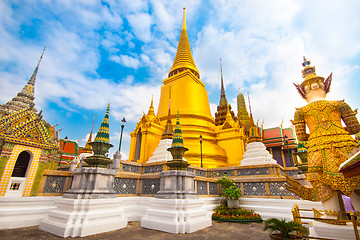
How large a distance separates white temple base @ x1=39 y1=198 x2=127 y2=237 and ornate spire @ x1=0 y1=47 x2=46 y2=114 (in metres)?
11.5

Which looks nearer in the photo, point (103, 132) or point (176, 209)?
point (176, 209)

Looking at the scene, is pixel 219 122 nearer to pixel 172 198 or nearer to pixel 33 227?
pixel 172 198

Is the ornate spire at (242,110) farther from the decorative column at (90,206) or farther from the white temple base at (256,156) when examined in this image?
the decorative column at (90,206)

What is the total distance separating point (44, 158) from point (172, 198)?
29.7 feet

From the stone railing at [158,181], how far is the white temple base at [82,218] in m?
1.17

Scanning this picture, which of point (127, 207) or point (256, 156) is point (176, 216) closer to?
point (127, 207)

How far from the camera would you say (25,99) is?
1352 cm

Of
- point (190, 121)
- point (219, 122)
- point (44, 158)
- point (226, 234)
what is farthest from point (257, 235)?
point (219, 122)

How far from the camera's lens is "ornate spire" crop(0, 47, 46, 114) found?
1252 cm

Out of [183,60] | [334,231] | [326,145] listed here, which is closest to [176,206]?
[334,231]

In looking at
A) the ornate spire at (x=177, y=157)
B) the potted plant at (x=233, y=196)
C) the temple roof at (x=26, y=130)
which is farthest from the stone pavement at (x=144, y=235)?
the temple roof at (x=26, y=130)

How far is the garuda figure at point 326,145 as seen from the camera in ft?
12.3

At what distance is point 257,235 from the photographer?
481cm

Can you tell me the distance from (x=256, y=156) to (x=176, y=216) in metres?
8.30
